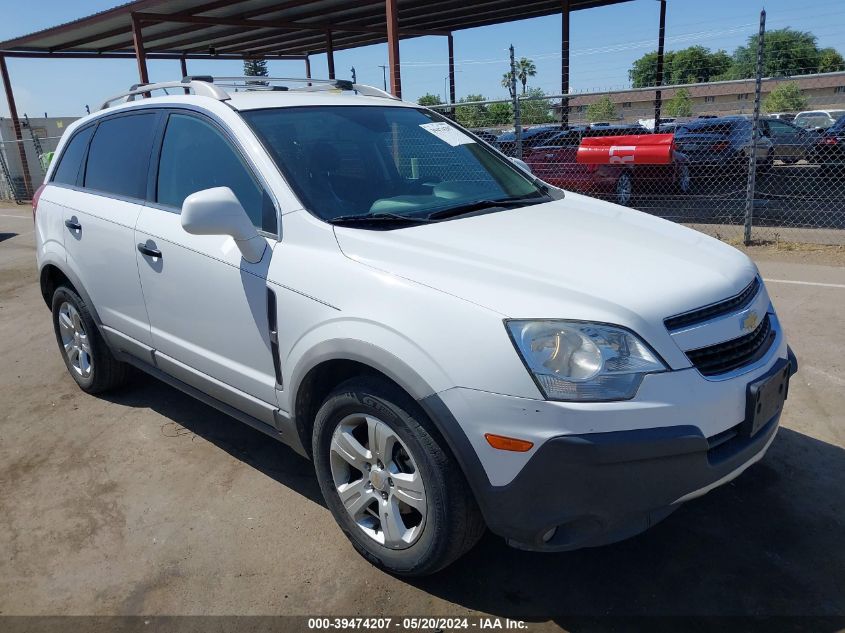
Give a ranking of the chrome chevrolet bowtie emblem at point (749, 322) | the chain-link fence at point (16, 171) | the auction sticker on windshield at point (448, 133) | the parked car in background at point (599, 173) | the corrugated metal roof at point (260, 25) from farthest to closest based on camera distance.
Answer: the chain-link fence at point (16, 171) < the corrugated metal roof at point (260, 25) < the parked car in background at point (599, 173) < the auction sticker on windshield at point (448, 133) < the chrome chevrolet bowtie emblem at point (749, 322)

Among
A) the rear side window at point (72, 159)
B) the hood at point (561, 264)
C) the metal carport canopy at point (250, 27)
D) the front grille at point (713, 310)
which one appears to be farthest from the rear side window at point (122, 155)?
the metal carport canopy at point (250, 27)

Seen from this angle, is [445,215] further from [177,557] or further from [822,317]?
[822,317]

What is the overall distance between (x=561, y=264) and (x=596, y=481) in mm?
773

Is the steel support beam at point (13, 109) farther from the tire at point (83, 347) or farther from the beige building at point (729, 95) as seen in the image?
the tire at point (83, 347)

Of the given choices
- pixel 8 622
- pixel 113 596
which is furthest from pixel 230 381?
pixel 8 622

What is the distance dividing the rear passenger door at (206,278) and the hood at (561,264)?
558 mm

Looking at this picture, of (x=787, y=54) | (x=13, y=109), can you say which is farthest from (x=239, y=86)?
(x=787, y=54)

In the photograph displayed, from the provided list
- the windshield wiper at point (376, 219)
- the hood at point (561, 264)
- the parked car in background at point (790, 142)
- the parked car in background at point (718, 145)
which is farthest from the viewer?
the parked car in background at point (790, 142)

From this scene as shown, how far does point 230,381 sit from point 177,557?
0.78 metres

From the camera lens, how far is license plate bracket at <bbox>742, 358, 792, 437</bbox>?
2.32 metres

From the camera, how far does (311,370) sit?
105 inches

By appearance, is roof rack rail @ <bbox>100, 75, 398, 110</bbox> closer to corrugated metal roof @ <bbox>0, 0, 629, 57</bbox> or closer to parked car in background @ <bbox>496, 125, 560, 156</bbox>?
parked car in background @ <bbox>496, 125, 560, 156</bbox>

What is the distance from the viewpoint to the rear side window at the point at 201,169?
299cm

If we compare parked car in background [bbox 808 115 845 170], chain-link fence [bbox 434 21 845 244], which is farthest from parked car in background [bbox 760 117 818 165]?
parked car in background [bbox 808 115 845 170]
